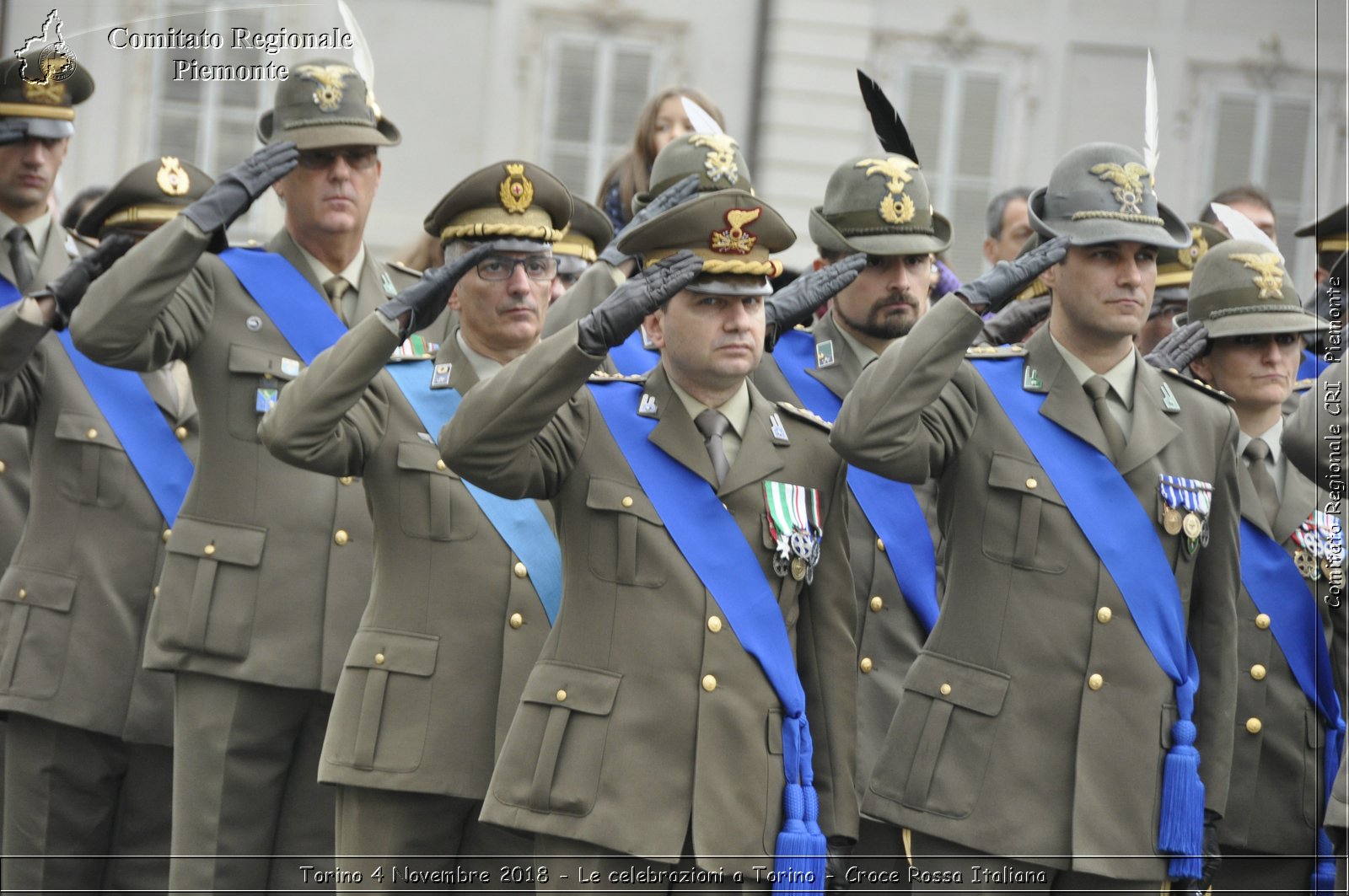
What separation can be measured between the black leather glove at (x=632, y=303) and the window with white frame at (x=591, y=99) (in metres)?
12.9

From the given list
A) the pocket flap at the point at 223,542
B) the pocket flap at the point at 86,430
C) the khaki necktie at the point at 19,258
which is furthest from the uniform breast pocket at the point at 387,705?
the khaki necktie at the point at 19,258

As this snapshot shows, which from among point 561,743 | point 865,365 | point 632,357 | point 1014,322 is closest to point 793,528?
point 561,743

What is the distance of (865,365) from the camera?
21.7ft

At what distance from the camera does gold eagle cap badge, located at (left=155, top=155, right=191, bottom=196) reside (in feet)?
25.1

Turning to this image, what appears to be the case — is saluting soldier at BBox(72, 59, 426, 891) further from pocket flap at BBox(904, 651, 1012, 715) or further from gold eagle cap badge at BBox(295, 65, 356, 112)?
pocket flap at BBox(904, 651, 1012, 715)

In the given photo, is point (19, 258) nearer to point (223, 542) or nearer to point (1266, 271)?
point (223, 542)


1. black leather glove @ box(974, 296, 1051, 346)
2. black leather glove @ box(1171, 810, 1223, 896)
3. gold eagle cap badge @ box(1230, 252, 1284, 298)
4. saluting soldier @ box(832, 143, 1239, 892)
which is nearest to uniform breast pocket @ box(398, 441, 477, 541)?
saluting soldier @ box(832, 143, 1239, 892)

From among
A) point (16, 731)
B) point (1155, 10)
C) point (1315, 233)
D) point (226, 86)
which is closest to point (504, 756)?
point (16, 731)

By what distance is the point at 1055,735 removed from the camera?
536 cm

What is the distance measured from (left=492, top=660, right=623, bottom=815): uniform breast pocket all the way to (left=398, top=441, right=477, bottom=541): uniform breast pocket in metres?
0.81

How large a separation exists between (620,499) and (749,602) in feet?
1.32

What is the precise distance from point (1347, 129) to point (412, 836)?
12.8 meters

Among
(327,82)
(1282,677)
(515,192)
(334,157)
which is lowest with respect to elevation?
(1282,677)

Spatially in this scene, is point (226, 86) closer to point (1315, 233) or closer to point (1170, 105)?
point (1170, 105)
